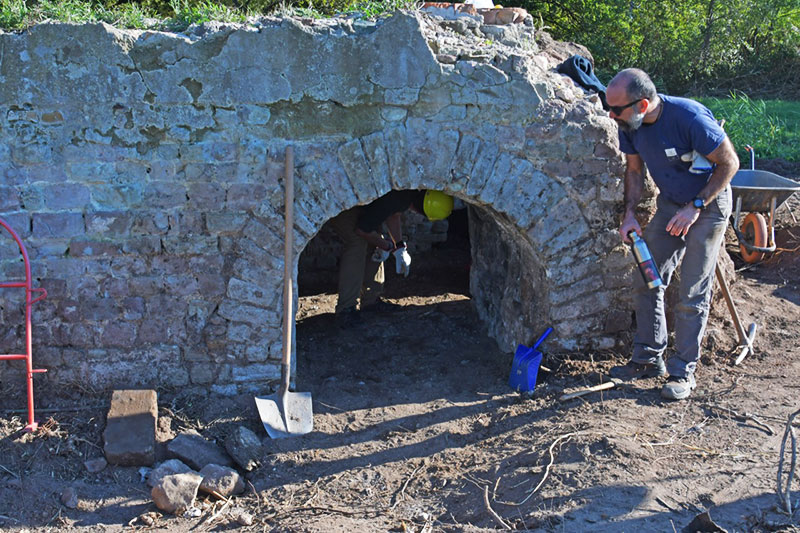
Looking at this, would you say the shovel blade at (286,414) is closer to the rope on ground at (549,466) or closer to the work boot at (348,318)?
the rope on ground at (549,466)

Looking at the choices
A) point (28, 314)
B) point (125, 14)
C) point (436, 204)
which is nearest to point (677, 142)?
point (436, 204)

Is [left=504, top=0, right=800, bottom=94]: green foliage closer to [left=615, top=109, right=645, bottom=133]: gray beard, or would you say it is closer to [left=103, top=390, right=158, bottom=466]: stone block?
[left=615, top=109, right=645, bottom=133]: gray beard

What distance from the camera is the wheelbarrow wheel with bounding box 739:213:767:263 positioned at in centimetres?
689

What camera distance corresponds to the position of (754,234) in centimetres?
701

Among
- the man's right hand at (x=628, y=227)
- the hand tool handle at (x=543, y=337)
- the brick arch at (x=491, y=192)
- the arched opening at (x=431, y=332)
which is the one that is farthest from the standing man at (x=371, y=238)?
the man's right hand at (x=628, y=227)

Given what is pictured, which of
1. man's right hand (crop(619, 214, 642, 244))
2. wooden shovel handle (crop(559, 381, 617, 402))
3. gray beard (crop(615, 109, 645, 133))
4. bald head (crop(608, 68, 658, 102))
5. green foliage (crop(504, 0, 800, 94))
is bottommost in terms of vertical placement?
wooden shovel handle (crop(559, 381, 617, 402))

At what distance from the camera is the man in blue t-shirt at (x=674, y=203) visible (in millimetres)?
4473

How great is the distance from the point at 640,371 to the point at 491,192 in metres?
1.60

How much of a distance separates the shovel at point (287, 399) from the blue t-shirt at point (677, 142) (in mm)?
2226

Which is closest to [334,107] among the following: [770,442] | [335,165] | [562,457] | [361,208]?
[335,165]

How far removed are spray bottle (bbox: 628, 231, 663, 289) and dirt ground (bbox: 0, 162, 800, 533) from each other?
0.78m

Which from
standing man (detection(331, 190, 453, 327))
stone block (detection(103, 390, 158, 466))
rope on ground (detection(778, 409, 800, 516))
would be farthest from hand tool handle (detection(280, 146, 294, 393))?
rope on ground (detection(778, 409, 800, 516))

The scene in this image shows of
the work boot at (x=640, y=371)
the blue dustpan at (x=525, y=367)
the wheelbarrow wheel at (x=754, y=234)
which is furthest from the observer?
the wheelbarrow wheel at (x=754, y=234)

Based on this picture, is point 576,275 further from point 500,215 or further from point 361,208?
point 361,208
